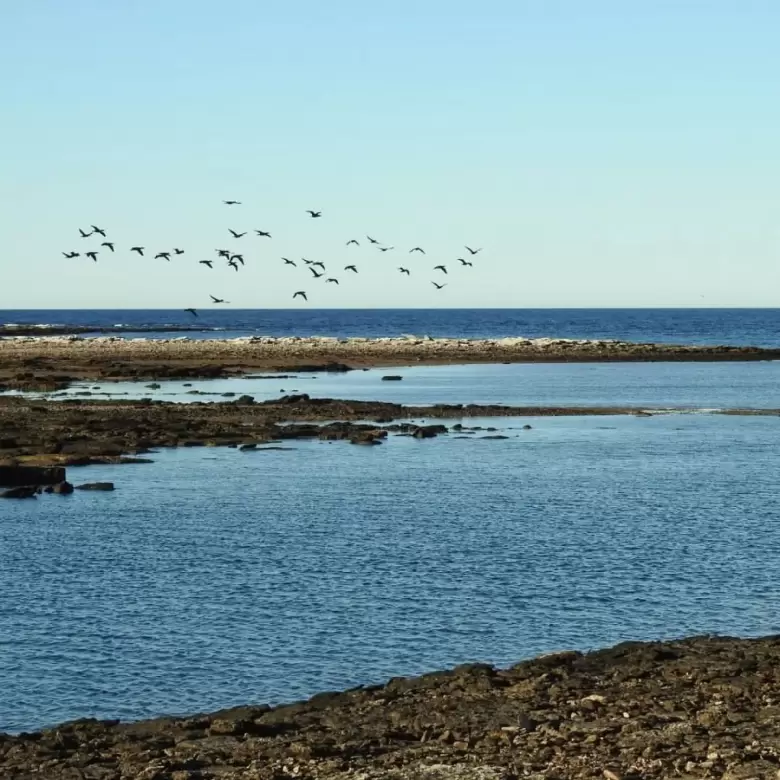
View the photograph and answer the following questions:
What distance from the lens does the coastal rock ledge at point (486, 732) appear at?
53.6 ft

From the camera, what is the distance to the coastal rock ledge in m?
16.3

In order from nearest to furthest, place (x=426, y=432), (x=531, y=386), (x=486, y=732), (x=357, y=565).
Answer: (x=486, y=732), (x=357, y=565), (x=426, y=432), (x=531, y=386)

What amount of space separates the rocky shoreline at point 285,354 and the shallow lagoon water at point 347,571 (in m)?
54.2

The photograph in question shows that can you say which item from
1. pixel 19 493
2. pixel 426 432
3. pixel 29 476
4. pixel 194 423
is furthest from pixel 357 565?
pixel 194 423

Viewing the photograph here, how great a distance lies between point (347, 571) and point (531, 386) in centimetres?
6471

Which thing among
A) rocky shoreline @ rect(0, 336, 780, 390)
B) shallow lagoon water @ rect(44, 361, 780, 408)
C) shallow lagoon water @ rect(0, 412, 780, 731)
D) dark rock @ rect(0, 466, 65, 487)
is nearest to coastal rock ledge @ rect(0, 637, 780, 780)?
shallow lagoon water @ rect(0, 412, 780, 731)

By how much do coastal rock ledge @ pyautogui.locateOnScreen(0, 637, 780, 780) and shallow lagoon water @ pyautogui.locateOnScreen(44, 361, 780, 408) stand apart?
5848cm

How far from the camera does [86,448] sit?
182ft

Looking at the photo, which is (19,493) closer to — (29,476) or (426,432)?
(29,476)

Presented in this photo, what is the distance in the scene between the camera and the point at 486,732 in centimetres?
1817

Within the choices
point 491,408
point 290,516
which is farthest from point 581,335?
point 290,516

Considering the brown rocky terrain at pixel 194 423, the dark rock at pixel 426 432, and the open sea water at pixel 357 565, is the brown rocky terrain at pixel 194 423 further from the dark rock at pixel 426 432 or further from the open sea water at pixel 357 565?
the open sea water at pixel 357 565

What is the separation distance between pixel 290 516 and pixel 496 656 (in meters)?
17.1

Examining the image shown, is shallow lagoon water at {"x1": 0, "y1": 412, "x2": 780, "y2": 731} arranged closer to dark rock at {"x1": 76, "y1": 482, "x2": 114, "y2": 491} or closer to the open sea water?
the open sea water
